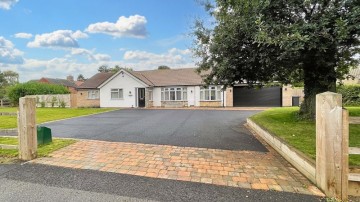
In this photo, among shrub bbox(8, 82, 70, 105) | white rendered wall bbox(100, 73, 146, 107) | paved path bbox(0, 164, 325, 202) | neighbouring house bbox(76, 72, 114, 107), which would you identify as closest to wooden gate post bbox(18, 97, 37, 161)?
paved path bbox(0, 164, 325, 202)

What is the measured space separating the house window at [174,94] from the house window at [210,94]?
7.01 feet

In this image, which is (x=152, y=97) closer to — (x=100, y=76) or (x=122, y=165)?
(x=100, y=76)

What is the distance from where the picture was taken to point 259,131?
27.6 feet

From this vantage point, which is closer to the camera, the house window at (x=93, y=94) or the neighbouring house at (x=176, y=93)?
the neighbouring house at (x=176, y=93)

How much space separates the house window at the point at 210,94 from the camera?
994 inches

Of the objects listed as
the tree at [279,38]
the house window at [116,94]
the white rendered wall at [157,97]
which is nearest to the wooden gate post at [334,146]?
the tree at [279,38]

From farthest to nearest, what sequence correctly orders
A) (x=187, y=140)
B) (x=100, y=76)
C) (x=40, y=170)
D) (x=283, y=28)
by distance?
1. (x=100, y=76)
2. (x=187, y=140)
3. (x=283, y=28)
4. (x=40, y=170)

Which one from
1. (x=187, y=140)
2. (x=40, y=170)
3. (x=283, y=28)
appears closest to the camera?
(x=40, y=170)

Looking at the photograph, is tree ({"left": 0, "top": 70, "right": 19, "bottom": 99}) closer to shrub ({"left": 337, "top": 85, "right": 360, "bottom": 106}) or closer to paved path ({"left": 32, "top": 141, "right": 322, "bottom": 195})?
paved path ({"left": 32, "top": 141, "right": 322, "bottom": 195})

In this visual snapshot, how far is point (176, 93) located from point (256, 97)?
379 inches

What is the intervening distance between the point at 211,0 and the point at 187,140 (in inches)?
214

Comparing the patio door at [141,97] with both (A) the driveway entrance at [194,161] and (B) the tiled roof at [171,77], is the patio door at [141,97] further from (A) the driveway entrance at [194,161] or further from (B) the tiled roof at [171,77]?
(A) the driveway entrance at [194,161]

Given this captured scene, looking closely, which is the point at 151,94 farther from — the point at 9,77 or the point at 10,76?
the point at 10,76

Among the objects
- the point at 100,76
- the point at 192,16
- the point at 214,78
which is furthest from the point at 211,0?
the point at 100,76
